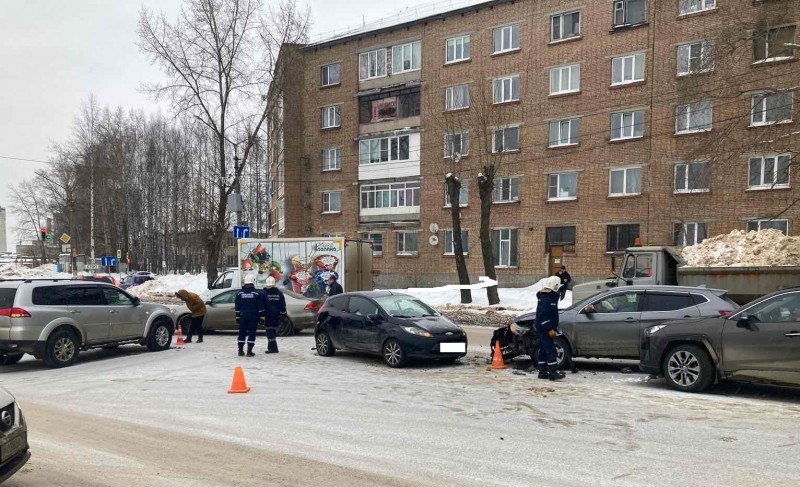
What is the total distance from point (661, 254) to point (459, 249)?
10342mm

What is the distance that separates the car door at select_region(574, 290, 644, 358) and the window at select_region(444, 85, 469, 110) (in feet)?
79.2

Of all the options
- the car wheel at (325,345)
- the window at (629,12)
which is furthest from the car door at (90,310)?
the window at (629,12)

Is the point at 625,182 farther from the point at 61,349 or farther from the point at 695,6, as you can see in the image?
the point at 61,349

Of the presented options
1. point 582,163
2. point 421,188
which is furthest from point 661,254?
point 421,188

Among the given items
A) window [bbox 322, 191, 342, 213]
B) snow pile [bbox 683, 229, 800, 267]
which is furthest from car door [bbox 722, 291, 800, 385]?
window [bbox 322, 191, 342, 213]

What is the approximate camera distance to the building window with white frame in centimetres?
3434

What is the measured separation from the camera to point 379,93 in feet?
123

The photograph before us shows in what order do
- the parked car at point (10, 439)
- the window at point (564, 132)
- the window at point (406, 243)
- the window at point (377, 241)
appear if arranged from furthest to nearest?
the window at point (377, 241)
the window at point (406, 243)
the window at point (564, 132)
the parked car at point (10, 439)

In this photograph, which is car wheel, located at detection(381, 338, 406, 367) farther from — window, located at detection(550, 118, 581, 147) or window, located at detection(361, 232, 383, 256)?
window, located at detection(361, 232, 383, 256)

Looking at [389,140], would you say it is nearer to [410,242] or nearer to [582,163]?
[410,242]

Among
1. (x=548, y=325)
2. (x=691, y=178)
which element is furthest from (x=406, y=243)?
(x=548, y=325)

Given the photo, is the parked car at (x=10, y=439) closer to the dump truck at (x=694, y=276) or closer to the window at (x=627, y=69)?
the dump truck at (x=694, y=276)

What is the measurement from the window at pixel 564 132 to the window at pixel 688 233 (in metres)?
6.60

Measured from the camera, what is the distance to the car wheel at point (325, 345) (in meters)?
12.4
